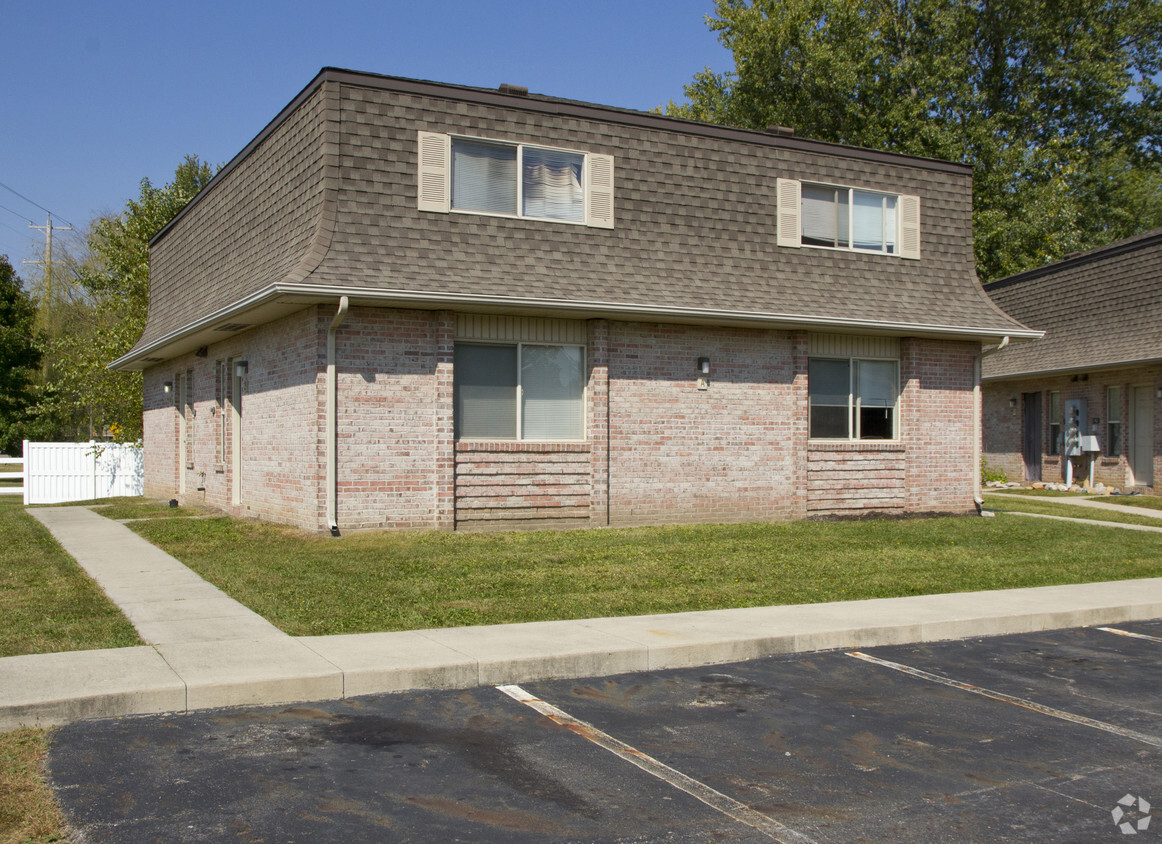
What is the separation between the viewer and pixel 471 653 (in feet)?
24.4

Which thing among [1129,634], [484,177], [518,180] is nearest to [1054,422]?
[518,180]

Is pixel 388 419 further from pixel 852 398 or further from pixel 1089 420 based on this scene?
pixel 1089 420

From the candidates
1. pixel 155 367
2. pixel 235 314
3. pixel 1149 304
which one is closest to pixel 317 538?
pixel 235 314

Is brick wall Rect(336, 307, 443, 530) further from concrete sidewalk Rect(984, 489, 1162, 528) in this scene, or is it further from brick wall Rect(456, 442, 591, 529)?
concrete sidewalk Rect(984, 489, 1162, 528)

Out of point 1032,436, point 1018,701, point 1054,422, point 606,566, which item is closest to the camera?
point 1018,701

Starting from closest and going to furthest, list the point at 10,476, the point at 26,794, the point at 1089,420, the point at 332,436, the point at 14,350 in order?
the point at 26,794 → the point at 332,436 → the point at 1089,420 → the point at 10,476 → the point at 14,350

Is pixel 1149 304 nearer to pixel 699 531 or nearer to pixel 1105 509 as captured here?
pixel 1105 509

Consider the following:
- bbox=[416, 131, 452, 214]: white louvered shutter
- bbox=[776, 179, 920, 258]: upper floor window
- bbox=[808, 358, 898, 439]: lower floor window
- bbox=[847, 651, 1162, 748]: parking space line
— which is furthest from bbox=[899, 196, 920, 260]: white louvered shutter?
bbox=[847, 651, 1162, 748]: parking space line

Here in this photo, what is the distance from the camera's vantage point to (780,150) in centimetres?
1689

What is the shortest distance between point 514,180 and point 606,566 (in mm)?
6116

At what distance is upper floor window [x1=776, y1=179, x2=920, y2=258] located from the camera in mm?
16953

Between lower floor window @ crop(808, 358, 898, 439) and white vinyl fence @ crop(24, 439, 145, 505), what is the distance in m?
16.6

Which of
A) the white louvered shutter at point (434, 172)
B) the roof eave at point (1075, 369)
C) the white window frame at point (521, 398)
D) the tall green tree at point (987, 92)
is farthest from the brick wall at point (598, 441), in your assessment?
the tall green tree at point (987, 92)

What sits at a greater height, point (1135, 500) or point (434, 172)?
point (434, 172)
